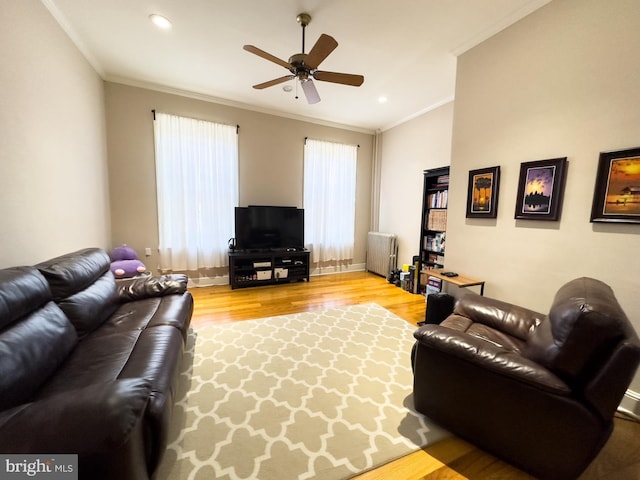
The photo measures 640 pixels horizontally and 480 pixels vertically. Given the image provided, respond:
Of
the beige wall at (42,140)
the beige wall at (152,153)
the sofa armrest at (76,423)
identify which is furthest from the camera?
the beige wall at (152,153)

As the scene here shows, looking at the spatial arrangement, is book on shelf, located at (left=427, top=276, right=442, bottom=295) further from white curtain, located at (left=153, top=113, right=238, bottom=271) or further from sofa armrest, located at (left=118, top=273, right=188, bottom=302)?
white curtain, located at (left=153, top=113, right=238, bottom=271)

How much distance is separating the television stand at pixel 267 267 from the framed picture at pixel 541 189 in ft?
10.2

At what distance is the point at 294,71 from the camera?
2299mm

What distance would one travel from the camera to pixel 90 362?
4.49 ft

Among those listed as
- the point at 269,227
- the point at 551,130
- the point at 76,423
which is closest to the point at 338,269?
the point at 269,227

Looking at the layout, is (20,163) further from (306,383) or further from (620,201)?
(620,201)

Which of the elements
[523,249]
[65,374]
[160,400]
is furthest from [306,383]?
[523,249]

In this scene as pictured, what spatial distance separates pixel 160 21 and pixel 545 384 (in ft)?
12.5

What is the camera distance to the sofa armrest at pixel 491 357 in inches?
44.4

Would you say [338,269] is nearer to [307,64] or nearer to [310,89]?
[310,89]

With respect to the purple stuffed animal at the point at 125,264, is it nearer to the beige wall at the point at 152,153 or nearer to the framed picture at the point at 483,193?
the beige wall at the point at 152,153

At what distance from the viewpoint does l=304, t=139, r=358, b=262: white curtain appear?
468 cm

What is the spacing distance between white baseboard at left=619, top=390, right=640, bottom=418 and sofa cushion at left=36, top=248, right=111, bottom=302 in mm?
3720

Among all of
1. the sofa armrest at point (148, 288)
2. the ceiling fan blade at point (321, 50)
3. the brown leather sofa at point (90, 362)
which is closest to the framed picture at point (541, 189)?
the ceiling fan blade at point (321, 50)
